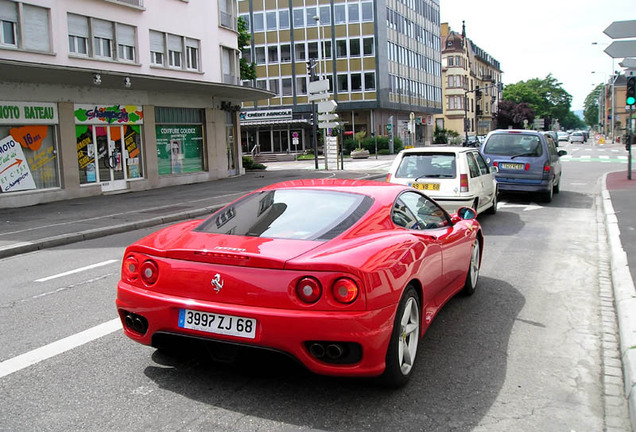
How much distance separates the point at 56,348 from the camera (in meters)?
4.71

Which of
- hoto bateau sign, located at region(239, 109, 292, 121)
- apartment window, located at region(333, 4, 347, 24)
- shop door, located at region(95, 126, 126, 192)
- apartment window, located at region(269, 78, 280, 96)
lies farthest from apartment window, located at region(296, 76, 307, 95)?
shop door, located at region(95, 126, 126, 192)

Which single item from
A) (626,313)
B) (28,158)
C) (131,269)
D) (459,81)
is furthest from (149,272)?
(459,81)

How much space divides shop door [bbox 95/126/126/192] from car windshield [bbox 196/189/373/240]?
18.7m

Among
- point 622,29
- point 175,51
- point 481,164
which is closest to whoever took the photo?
point 622,29

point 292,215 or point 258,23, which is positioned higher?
point 258,23

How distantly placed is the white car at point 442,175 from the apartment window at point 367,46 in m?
49.0

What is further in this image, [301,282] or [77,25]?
[77,25]

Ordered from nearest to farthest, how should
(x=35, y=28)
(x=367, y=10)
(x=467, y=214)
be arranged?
(x=467, y=214)
(x=35, y=28)
(x=367, y=10)

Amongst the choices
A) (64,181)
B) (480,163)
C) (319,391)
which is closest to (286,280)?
(319,391)

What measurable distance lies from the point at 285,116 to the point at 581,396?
56377 mm

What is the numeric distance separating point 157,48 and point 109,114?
14.6 feet

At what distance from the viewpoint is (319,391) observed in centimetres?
386

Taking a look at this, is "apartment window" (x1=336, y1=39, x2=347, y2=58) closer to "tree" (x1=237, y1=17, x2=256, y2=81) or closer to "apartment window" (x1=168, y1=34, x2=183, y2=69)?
"tree" (x1=237, y1=17, x2=256, y2=81)

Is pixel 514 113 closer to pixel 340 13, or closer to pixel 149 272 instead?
pixel 340 13
